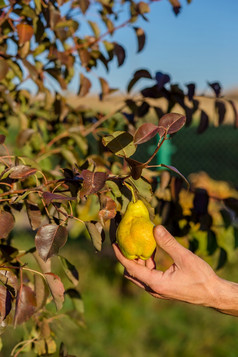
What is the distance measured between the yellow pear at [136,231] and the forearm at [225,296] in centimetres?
24

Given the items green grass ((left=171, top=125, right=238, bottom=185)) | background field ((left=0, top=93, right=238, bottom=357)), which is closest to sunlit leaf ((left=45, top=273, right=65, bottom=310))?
background field ((left=0, top=93, right=238, bottom=357))

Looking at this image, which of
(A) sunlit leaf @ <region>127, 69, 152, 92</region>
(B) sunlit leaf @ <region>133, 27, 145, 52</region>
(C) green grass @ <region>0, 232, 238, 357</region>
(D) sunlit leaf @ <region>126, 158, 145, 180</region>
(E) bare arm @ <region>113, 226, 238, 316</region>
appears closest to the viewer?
(D) sunlit leaf @ <region>126, 158, 145, 180</region>

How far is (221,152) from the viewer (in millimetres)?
9664

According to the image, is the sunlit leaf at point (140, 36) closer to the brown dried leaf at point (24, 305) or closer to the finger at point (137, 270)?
the finger at point (137, 270)

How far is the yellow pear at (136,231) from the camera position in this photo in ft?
2.95

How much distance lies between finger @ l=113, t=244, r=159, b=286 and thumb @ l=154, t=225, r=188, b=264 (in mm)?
70

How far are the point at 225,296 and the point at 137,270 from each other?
225 mm

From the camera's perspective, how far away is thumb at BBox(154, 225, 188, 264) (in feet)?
3.11

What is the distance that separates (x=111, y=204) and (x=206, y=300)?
35 cm

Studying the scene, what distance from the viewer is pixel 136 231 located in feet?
2.94

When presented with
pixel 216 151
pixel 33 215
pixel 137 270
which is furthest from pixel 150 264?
pixel 216 151

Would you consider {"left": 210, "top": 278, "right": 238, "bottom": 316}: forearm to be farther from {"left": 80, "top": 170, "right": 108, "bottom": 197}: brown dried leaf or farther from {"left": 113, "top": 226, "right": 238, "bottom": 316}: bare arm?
{"left": 80, "top": 170, "right": 108, "bottom": 197}: brown dried leaf

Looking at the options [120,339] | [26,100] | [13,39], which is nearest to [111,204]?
[13,39]

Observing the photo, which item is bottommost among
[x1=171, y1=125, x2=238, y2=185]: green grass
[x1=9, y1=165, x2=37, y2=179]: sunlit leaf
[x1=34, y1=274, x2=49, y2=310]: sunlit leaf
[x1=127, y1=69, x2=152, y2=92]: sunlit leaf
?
[x1=171, y1=125, x2=238, y2=185]: green grass
